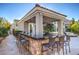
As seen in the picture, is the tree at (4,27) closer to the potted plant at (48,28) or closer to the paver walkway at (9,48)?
the paver walkway at (9,48)

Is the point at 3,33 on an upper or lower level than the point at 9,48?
upper

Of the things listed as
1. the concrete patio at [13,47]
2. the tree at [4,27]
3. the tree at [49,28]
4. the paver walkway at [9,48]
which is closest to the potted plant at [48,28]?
the tree at [49,28]

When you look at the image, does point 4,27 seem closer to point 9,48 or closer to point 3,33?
point 3,33

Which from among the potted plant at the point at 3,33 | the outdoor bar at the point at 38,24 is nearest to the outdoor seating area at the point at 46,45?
the outdoor bar at the point at 38,24

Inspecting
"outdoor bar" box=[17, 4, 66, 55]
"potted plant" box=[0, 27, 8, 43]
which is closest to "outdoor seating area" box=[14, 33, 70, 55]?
"outdoor bar" box=[17, 4, 66, 55]

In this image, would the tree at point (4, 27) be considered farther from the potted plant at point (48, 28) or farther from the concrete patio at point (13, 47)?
the potted plant at point (48, 28)

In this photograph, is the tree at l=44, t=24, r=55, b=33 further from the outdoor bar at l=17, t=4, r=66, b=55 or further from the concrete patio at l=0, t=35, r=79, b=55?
the concrete patio at l=0, t=35, r=79, b=55

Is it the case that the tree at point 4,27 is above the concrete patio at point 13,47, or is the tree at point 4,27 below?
above

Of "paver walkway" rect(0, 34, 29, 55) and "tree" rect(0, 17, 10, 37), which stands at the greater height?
"tree" rect(0, 17, 10, 37)

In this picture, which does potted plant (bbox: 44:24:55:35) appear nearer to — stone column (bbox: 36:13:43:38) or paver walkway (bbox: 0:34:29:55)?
stone column (bbox: 36:13:43:38)

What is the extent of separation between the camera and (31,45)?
2.88m

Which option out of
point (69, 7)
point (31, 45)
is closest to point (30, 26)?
point (31, 45)

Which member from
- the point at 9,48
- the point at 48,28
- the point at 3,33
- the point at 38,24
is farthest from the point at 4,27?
the point at 48,28

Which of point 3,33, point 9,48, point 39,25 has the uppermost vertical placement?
point 39,25
